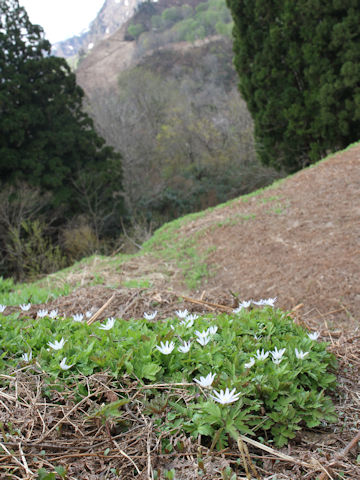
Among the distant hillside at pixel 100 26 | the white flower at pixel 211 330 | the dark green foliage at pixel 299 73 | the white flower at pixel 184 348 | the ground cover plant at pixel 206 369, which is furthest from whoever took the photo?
the distant hillside at pixel 100 26

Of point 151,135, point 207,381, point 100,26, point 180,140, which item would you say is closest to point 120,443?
point 207,381

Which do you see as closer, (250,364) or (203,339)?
(250,364)

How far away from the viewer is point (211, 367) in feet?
4.76

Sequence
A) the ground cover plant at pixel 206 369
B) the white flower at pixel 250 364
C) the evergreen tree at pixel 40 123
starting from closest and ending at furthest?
the ground cover plant at pixel 206 369, the white flower at pixel 250 364, the evergreen tree at pixel 40 123

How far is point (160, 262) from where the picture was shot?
273 inches

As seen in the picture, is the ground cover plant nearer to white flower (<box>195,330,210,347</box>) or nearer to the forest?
white flower (<box>195,330,210,347</box>)

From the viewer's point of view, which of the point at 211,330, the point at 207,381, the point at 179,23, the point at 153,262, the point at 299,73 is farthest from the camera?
the point at 179,23

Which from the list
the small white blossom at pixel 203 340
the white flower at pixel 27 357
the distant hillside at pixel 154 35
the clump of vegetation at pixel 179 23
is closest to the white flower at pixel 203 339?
the small white blossom at pixel 203 340

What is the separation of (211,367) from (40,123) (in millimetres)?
14583

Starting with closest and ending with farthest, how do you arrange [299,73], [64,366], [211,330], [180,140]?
[64,366]
[211,330]
[299,73]
[180,140]

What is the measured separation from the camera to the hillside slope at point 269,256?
4.46m

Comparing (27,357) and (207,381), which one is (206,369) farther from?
(27,357)

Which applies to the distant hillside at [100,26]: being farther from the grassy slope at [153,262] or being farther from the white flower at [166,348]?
the white flower at [166,348]

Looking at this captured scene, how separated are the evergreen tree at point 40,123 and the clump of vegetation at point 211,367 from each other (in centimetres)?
1257
